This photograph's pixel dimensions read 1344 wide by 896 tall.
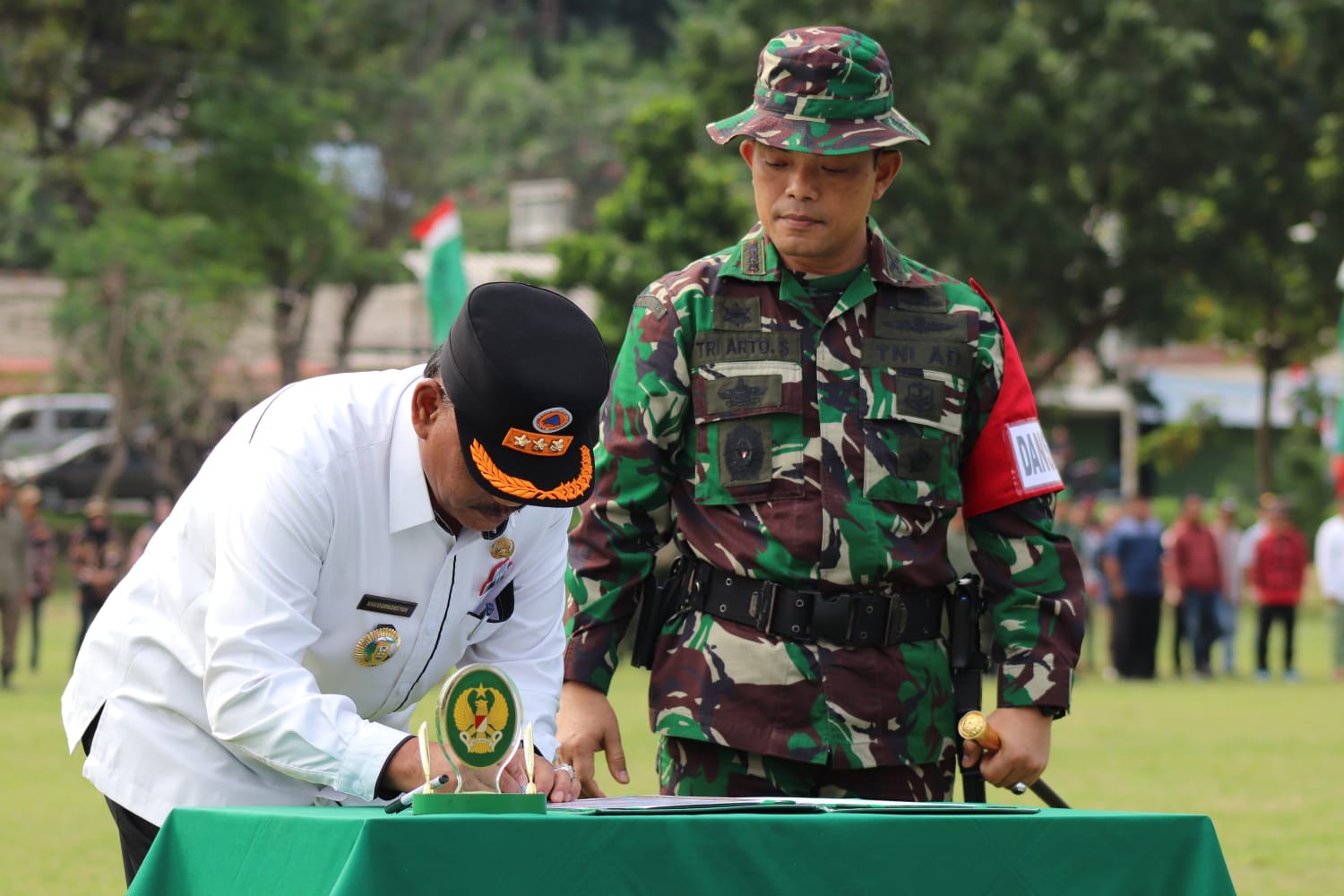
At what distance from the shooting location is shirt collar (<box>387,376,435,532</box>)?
3.14 m

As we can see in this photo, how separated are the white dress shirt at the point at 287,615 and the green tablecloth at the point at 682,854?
18cm

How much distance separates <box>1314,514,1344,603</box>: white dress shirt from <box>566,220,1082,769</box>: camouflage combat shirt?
53.8 feet

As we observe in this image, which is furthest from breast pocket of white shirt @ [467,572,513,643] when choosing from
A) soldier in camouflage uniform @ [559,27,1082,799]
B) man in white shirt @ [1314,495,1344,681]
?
man in white shirt @ [1314,495,1344,681]

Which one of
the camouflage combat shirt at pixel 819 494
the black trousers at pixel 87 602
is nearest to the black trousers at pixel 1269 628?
the black trousers at pixel 87 602

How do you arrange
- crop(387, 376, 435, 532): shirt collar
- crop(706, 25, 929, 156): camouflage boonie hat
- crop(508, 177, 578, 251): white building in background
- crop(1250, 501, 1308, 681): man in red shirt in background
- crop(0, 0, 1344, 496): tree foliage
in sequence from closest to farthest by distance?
1. crop(387, 376, 435, 532): shirt collar
2. crop(706, 25, 929, 156): camouflage boonie hat
3. crop(1250, 501, 1308, 681): man in red shirt in background
4. crop(0, 0, 1344, 496): tree foliage
5. crop(508, 177, 578, 251): white building in background

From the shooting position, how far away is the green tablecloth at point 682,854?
8.34ft

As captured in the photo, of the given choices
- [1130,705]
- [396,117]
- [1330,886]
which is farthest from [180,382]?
[1330,886]

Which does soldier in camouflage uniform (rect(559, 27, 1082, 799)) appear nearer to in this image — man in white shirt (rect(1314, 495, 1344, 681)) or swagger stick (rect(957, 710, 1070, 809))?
swagger stick (rect(957, 710, 1070, 809))

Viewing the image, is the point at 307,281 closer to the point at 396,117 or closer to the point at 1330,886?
the point at 396,117

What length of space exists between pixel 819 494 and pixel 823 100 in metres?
0.80

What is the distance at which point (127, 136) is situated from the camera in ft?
119

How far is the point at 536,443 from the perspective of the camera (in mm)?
2992

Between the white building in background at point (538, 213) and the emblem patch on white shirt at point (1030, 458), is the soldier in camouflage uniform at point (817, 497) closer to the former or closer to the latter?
the emblem patch on white shirt at point (1030, 458)

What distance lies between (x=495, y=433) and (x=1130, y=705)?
1574 centimetres
